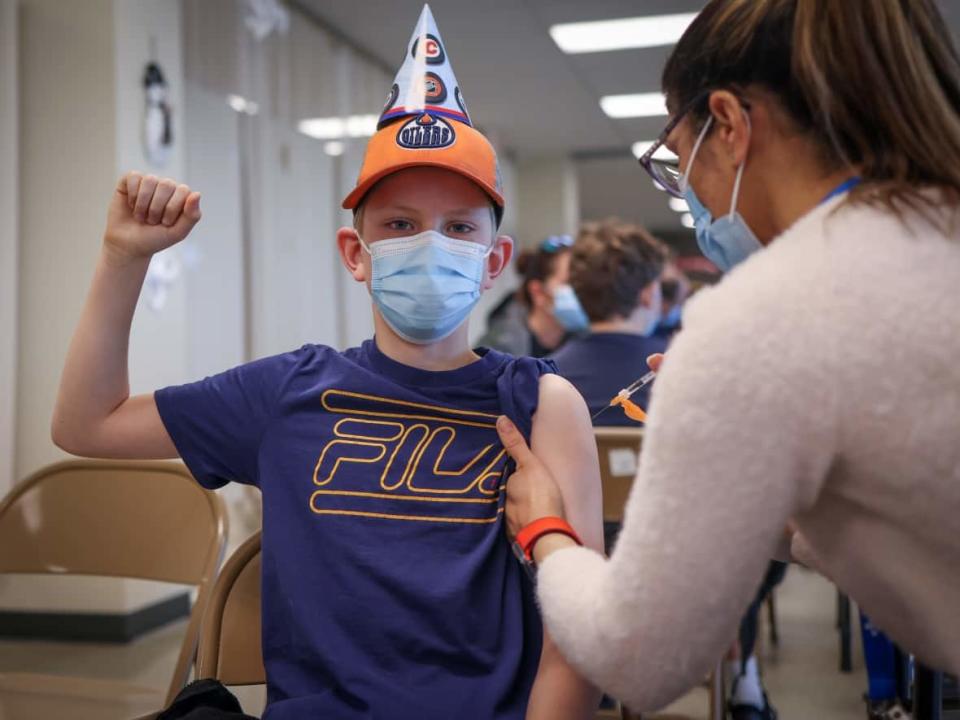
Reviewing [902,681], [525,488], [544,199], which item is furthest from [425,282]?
[544,199]

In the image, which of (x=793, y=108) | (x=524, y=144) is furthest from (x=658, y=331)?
(x=524, y=144)

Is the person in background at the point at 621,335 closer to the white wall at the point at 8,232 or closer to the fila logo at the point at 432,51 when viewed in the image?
the fila logo at the point at 432,51

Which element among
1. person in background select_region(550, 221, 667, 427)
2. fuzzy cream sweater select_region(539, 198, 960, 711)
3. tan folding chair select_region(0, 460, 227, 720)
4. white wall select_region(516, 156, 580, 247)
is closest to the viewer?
fuzzy cream sweater select_region(539, 198, 960, 711)

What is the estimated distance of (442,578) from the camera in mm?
1138

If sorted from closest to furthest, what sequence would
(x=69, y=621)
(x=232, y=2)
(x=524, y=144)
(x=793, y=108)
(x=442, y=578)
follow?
1. (x=793, y=108)
2. (x=442, y=578)
3. (x=69, y=621)
4. (x=232, y=2)
5. (x=524, y=144)

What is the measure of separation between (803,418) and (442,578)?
52 cm

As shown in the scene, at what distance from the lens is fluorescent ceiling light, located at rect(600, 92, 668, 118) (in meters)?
7.65

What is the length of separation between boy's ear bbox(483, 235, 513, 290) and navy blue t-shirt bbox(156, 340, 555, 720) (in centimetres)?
12

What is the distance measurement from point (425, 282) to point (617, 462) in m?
1.17

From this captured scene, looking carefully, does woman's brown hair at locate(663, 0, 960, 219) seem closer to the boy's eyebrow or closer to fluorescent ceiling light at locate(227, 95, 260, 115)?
the boy's eyebrow

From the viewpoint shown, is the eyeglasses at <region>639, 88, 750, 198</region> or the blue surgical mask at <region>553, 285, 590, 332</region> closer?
the eyeglasses at <region>639, 88, 750, 198</region>

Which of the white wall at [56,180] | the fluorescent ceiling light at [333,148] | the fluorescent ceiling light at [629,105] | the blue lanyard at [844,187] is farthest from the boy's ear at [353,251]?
the fluorescent ceiling light at [629,105]

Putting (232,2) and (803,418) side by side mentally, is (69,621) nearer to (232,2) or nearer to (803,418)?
(232,2)

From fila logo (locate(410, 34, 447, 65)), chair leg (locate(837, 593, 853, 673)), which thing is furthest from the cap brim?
chair leg (locate(837, 593, 853, 673))
